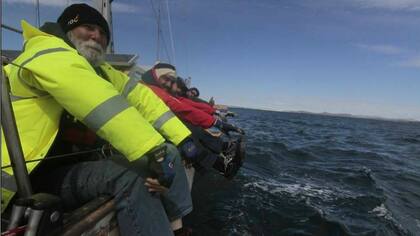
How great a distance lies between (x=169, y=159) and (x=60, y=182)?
0.73m

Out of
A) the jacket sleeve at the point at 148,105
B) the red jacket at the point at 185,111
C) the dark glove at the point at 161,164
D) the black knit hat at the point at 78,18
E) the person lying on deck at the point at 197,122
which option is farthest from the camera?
the person lying on deck at the point at 197,122

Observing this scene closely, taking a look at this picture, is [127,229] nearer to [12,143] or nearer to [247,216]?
[12,143]

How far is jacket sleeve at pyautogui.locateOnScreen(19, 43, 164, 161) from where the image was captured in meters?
2.10

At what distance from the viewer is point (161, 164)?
2.45 m

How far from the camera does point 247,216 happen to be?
6.29 m

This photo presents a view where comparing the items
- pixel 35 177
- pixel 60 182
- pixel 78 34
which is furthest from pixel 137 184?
pixel 78 34

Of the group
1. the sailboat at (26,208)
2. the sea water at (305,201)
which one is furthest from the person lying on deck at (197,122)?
the sailboat at (26,208)

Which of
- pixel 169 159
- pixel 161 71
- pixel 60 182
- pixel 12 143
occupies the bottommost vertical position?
pixel 60 182

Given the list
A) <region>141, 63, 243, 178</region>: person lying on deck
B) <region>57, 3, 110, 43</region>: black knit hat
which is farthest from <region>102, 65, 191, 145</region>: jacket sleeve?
<region>141, 63, 243, 178</region>: person lying on deck

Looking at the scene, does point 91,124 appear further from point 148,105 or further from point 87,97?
point 148,105

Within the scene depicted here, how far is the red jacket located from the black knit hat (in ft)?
9.98

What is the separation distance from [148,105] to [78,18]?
866 millimetres

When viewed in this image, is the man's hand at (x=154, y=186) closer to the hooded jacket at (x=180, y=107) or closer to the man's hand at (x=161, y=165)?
the man's hand at (x=161, y=165)

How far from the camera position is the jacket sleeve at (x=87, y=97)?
2.10 meters
